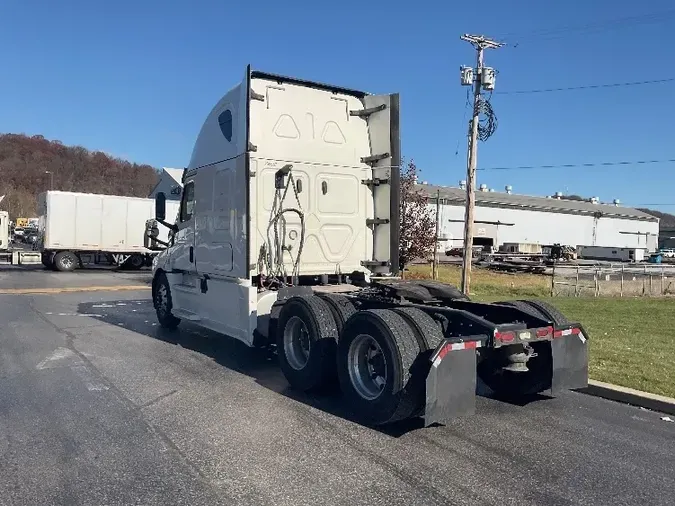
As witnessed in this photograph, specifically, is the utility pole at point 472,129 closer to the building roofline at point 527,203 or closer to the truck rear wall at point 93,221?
the truck rear wall at point 93,221

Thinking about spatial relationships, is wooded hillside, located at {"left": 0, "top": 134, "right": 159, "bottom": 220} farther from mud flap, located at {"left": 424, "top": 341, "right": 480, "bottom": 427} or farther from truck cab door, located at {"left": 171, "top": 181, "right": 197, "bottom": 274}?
mud flap, located at {"left": 424, "top": 341, "right": 480, "bottom": 427}

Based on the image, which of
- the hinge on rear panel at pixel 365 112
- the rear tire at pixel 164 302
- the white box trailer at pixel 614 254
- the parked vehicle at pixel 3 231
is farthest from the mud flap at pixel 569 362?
the white box trailer at pixel 614 254

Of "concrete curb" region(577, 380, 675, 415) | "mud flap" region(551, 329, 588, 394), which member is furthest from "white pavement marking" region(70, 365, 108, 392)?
"concrete curb" region(577, 380, 675, 415)

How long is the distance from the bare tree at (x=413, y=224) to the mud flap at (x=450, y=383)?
17.2 m

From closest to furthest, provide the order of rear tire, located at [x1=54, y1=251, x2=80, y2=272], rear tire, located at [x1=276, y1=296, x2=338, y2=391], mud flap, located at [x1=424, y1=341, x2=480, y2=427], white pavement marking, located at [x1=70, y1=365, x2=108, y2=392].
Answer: mud flap, located at [x1=424, y1=341, x2=480, y2=427] → rear tire, located at [x1=276, y1=296, x2=338, y2=391] → white pavement marking, located at [x1=70, y1=365, x2=108, y2=392] → rear tire, located at [x1=54, y1=251, x2=80, y2=272]

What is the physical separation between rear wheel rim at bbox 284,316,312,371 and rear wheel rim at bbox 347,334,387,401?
104 centimetres

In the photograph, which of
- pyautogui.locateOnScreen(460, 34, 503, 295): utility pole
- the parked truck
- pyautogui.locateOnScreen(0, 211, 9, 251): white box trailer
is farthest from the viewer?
pyautogui.locateOnScreen(0, 211, 9, 251): white box trailer

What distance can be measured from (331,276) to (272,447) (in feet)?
14.5

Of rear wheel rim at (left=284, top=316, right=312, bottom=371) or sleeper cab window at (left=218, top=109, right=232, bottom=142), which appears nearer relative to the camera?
rear wheel rim at (left=284, top=316, right=312, bottom=371)

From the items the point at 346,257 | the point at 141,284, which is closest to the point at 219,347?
the point at 346,257

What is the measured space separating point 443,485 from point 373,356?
6.01 feet

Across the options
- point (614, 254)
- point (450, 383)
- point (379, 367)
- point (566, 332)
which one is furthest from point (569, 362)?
point (614, 254)

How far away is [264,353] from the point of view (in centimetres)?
940

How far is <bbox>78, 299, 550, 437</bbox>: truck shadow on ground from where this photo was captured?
6.46 metres
